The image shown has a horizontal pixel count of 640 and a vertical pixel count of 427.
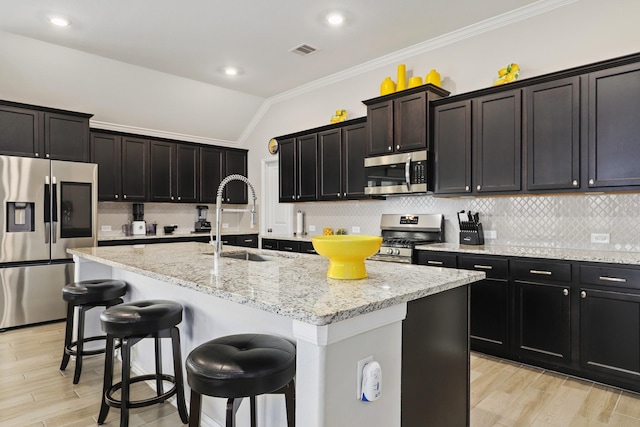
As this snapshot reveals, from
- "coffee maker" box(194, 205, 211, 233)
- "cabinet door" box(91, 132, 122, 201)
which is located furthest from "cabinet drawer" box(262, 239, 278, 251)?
"cabinet door" box(91, 132, 122, 201)

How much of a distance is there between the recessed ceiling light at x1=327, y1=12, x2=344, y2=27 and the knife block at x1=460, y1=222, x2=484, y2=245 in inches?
92.8

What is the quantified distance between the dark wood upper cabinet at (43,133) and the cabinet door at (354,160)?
Answer: 3249mm

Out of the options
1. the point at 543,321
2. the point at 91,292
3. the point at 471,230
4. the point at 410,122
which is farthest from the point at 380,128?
the point at 91,292

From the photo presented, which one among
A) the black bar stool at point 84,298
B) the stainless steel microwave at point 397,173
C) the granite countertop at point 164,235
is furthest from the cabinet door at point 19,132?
the stainless steel microwave at point 397,173

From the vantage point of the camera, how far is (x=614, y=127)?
288 cm

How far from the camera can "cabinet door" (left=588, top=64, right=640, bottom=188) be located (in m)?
2.79

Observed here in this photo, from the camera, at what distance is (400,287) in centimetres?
156

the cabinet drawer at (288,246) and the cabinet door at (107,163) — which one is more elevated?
the cabinet door at (107,163)

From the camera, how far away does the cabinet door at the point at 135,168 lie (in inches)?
223

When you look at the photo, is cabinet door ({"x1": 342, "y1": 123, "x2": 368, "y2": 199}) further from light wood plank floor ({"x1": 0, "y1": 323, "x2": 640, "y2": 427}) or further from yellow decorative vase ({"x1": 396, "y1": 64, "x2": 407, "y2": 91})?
light wood plank floor ({"x1": 0, "y1": 323, "x2": 640, "y2": 427})

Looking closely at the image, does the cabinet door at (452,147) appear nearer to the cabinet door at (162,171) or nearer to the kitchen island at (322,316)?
the kitchen island at (322,316)

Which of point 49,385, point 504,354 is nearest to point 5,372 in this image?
point 49,385

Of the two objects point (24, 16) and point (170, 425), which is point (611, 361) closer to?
point (170, 425)

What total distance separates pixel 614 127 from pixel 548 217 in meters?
0.94
